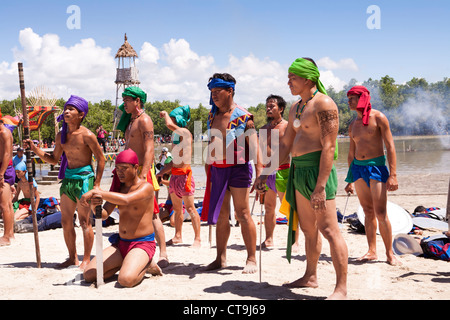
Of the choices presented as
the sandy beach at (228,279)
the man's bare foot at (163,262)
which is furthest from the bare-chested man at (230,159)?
the man's bare foot at (163,262)

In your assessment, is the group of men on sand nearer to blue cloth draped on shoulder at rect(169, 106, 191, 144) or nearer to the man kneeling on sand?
the man kneeling on sand

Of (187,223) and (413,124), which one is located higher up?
(413,124)

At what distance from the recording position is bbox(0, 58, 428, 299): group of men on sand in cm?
366

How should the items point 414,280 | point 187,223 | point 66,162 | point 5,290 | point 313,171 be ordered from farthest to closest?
point 187,223, point 66,162, point 414,280, point 5,290, point 313,171

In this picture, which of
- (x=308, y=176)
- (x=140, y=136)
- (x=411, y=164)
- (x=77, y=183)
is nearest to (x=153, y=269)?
(x=77, y=183)

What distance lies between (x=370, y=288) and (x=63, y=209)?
132 inches

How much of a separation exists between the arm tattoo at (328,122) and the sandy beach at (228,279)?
1.42 metres

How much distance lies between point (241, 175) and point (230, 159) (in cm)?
21

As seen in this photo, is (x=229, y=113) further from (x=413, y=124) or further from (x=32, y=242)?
(x=413, y=124)

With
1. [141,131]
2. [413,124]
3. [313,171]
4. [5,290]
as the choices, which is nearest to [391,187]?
[313,171]

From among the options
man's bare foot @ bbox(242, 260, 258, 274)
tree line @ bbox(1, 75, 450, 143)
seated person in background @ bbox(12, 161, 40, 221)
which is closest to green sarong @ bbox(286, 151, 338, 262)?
man's bare foot @ bbox(242, 260, 258, 274)

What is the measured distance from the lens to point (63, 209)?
494 centimetres

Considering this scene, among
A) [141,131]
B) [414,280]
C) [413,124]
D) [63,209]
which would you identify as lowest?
[414,280]

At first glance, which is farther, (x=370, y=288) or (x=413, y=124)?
(x=413, y=124)
